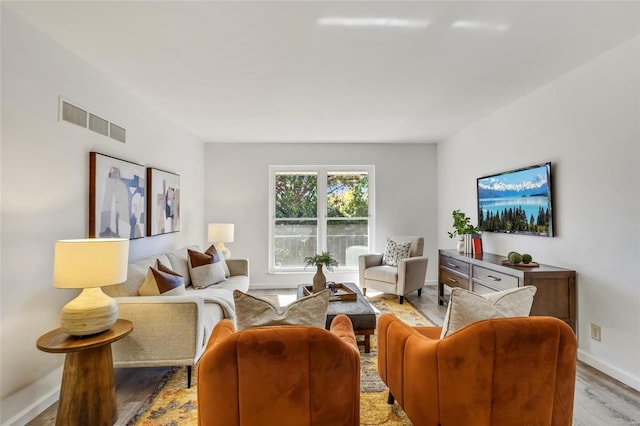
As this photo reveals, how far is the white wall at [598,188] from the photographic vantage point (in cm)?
232

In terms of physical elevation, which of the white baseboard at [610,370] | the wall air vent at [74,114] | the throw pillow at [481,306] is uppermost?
the wall air vent at [74,114]

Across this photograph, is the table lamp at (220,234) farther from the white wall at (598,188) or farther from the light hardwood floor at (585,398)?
the white wall at (598,188)

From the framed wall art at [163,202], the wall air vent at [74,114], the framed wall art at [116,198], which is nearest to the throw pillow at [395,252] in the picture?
the framed wall art at [163,202]

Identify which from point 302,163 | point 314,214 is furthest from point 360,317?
point 302,163

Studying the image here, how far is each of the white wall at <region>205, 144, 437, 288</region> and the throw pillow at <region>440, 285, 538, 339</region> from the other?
391cm

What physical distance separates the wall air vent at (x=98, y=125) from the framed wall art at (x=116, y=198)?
218 mm

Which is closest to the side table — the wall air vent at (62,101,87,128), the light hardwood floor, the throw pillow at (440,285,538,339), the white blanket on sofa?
the light hardwood floor

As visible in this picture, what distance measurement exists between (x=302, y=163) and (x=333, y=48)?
3110mm

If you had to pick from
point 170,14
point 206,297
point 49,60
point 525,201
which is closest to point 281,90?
point 170,14

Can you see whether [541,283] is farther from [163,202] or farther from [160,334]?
[163,202]

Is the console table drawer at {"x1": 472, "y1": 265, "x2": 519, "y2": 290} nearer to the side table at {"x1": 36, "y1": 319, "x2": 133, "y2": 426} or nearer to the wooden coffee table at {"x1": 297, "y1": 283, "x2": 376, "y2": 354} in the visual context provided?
the wooden coffee table at {"x1": 297, "y1": 283, "x2": 376, "y2": 354}

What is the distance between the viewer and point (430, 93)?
3.26 metres

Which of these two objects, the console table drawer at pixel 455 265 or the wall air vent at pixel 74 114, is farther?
the console table drawer at pixel 455 265

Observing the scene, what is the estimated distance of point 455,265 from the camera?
3928 millimetres
